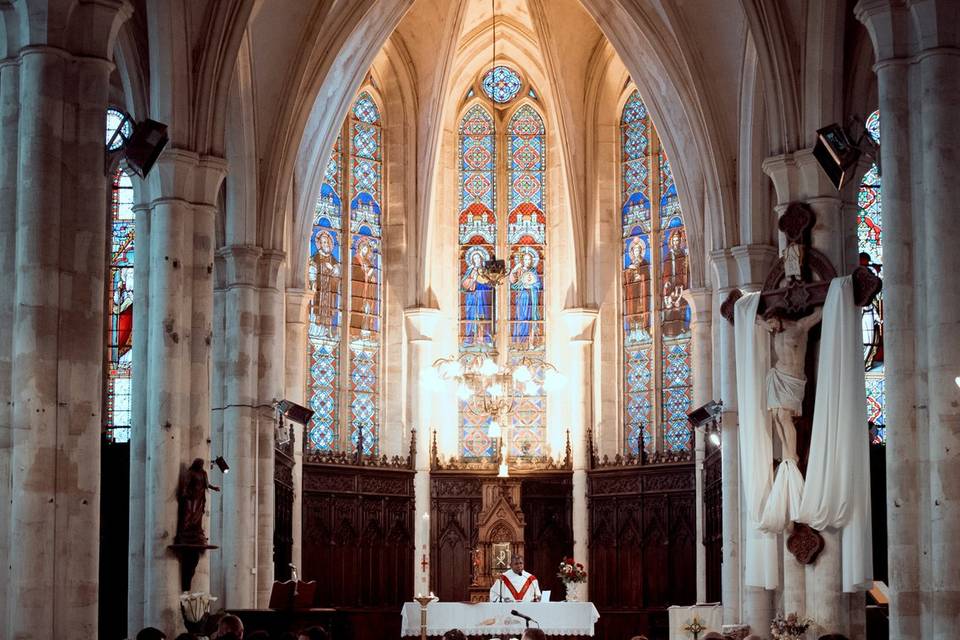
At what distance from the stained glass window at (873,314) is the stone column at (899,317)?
34.4ft

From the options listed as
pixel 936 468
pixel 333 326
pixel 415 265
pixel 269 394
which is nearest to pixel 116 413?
pixel 269 394

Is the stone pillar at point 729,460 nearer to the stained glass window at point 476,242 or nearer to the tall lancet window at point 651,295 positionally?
the tall lancet window at point 651,295

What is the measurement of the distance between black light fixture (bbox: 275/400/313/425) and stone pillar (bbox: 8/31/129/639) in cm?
1048

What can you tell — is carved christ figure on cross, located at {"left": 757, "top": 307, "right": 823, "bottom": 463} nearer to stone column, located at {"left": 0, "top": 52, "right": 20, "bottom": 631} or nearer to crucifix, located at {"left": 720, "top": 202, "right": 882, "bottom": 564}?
crucifix, located at {"left": 720, "top": 202, "right": 882, "bottom": 564}

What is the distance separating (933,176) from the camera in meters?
15.0

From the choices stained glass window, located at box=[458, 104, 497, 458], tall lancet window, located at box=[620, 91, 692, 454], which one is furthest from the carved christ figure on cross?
stained glass window, located at box=[458, 104, 497, 458]

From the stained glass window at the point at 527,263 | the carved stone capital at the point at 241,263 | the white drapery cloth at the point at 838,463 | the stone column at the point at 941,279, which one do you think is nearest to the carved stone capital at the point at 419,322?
the stained glass window at the point at 527,263

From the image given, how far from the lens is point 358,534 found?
2953 cm

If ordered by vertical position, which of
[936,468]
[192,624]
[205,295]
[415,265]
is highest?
[415,265]

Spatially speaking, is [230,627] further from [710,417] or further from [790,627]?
[710,417]

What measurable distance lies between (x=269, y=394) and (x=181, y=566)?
6394mm

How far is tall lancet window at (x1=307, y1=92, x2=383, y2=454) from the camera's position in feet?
98.9

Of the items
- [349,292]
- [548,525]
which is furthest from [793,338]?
[349,292]

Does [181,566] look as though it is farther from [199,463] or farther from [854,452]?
[854,452]
